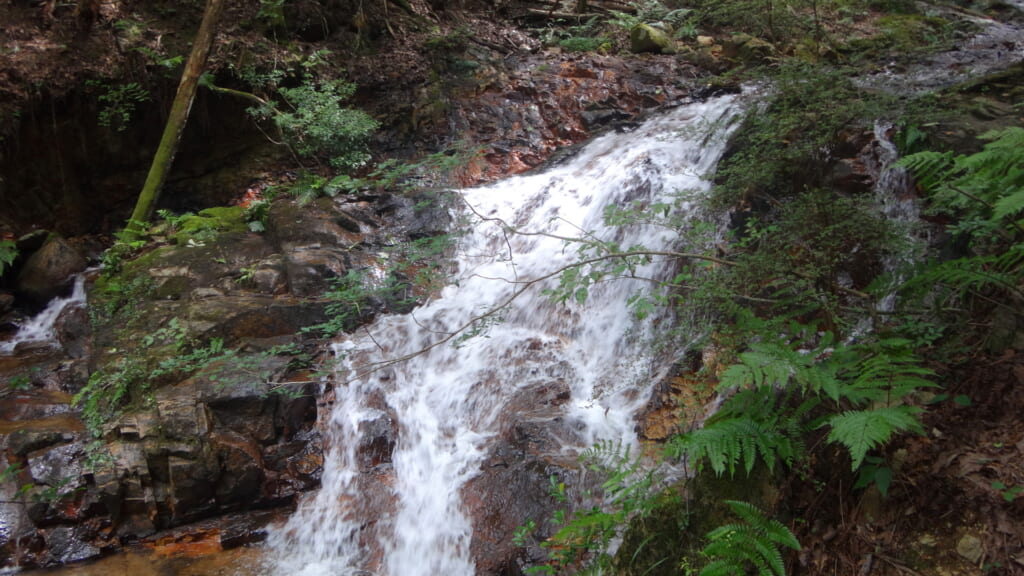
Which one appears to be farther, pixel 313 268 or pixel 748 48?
pixel 748 48

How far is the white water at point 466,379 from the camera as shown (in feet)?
15.8

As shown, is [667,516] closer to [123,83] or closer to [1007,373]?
[1007,373]

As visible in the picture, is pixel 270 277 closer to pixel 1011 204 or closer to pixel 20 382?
pixel 20 382

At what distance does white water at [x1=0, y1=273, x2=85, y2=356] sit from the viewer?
24.0ft

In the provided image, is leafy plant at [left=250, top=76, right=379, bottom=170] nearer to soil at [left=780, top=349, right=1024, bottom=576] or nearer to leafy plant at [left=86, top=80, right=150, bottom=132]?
leafy plant at [left=86, top=80, right=150, bottom=132]

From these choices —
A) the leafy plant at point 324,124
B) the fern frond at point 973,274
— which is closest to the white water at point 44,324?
the leafy plant at point 324,124

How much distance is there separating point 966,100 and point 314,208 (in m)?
7.37

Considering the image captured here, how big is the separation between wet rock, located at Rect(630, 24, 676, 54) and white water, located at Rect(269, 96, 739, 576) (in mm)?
4931

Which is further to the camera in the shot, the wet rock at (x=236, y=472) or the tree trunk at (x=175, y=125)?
the tree trunk at (x=175, y=125)

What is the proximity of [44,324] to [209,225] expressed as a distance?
2.41 m

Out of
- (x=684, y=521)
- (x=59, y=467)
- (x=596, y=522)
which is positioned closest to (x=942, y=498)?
(x=684, y=521)

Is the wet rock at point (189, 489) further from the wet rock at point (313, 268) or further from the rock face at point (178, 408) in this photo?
the wet rock at point (313, 268)

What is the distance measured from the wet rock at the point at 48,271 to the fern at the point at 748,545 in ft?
29.2

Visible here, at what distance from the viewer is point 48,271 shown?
312 inches
